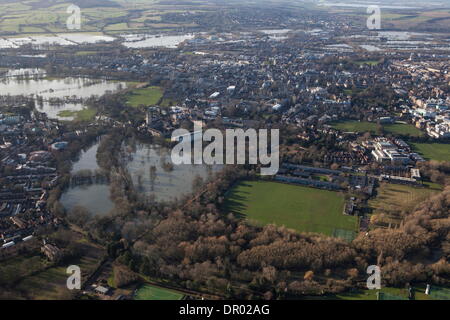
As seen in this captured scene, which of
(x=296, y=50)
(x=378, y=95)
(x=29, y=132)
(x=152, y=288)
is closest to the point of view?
(x=152, y=288)

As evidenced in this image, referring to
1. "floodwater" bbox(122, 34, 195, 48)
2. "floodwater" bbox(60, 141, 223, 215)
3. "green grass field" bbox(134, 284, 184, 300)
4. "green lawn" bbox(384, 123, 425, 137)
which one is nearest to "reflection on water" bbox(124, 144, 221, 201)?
"floodwater" bbox(60, 141, 223, 215)

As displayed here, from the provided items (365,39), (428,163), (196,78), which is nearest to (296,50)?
(365,39)

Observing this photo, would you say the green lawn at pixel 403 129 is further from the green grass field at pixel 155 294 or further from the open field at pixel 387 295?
the green grass field at pixel 155 294

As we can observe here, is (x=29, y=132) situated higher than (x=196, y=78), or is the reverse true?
(x=196, y=78)

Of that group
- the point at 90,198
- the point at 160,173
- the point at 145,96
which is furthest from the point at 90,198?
the point at 145,96

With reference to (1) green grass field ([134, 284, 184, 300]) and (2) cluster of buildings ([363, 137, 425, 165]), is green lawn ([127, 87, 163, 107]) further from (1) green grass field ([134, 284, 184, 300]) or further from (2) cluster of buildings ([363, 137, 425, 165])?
(1) green grass field ([134, 284, 184, 300])

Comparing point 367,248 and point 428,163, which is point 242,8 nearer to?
point 428,163

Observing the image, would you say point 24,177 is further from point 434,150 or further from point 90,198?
point 434,150
